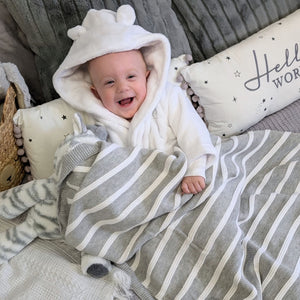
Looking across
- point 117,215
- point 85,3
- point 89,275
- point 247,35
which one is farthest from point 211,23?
point 89,275

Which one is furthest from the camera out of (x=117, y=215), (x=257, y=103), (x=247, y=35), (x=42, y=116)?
(x=247, y=35)

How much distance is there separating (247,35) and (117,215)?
0.83m

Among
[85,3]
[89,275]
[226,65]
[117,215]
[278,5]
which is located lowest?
[89,275]

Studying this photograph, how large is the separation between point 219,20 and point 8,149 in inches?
32.0

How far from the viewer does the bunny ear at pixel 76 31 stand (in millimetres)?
1190

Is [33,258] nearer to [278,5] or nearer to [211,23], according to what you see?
[211,23]

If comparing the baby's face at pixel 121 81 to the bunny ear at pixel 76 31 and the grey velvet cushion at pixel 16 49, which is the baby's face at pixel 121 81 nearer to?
the bunny ear at pixel 76 31

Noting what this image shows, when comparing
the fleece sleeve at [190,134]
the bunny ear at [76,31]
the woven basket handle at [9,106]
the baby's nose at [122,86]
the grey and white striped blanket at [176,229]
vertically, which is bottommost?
the grey and white striped blanket at [176,229]

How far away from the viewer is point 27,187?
1107 millimetres

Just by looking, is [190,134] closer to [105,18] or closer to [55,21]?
[105,18]

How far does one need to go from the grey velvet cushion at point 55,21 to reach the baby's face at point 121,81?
6.6 inches

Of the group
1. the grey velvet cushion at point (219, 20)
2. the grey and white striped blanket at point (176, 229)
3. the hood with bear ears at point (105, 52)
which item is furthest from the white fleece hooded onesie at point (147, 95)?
the grey velvet cushion at point (219, 20)

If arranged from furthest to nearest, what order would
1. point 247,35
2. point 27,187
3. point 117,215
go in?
point 247,35, point 27,187, point 117,215

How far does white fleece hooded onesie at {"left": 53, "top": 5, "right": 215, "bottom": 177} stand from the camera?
1.14 meters
